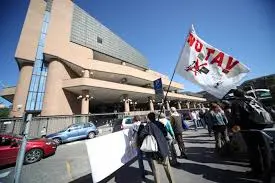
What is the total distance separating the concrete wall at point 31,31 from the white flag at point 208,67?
29.6 meters

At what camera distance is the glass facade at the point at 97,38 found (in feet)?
93.1

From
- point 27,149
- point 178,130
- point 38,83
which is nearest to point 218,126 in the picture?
point 178,130

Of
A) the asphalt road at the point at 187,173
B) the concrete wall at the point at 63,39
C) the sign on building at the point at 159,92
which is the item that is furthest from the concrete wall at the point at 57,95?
the sign on building at the point at 159,92

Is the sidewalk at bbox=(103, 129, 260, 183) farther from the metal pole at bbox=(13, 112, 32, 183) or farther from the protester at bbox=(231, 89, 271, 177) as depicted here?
the metal pole at bbox=(13, 112, 32, 183)

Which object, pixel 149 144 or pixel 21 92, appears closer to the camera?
pixel 149 144

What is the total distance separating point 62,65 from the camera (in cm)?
2408

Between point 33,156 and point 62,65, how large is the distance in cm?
1969

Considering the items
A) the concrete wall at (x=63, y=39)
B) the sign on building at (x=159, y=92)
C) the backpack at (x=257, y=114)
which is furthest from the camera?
the concrete wall at (x=63, y=39)

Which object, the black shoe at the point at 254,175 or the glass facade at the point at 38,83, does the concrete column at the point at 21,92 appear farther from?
Answer: the black shoe at the point at 254,175

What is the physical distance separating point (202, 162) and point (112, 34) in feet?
123

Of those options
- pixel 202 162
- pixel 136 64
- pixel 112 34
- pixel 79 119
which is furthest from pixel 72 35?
pixel 202 162

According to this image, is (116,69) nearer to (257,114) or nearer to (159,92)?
(159,92)

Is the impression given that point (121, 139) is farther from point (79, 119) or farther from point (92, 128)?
point (79, 119)

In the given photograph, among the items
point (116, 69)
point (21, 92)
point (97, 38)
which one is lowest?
point (21, 92)
